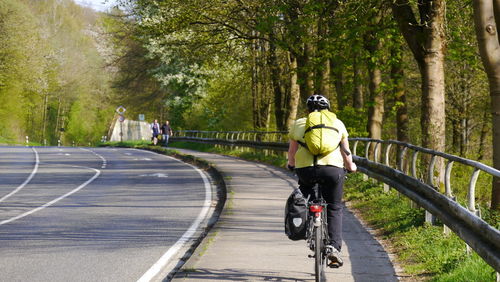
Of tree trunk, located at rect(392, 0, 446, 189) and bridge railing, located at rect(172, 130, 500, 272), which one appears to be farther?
tree trunk, located at rect(392, 0, 446, 189)

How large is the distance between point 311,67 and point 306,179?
19142 millimetres

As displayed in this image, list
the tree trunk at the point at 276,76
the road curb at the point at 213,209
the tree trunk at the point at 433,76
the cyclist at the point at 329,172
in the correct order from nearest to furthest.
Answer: the cyclist at the point at 329,172 < the road curb at the point at 213,209 < the tree trunk at the point at 433,76 < the tree trunk at the point at 276,76

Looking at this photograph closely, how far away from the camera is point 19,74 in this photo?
67.2m

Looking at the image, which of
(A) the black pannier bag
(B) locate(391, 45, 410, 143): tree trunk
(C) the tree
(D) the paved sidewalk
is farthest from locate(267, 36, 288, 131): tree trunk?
(A) the black pannier bag

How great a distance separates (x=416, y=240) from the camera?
10031 millimetres

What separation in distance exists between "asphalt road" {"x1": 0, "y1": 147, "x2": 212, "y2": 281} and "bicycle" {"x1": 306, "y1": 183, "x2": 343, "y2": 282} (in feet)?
6.69

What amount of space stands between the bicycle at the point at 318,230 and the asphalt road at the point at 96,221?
2.04 m

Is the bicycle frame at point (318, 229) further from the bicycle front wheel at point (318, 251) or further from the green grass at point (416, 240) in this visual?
the green grass at point (416, 240)

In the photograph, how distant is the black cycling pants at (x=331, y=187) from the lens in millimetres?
7430

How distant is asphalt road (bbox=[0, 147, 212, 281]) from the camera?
8.99 metres

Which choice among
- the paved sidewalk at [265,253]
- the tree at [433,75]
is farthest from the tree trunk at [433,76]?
the paved sidewalk at [265,253]

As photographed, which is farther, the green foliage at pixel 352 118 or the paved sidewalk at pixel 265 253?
the green foliage at pixel 352 118

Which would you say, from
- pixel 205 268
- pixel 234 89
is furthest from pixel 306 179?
pixel 234 89

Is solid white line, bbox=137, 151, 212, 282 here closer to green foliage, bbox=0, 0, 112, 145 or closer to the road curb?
the road curb
